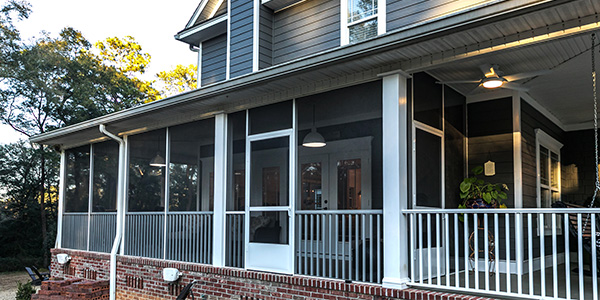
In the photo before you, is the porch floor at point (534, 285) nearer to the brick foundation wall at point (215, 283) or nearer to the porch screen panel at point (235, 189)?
the brick foundation wall at point (215, 283)

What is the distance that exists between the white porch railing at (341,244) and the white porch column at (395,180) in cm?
19

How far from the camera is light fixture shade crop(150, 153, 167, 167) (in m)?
8.27

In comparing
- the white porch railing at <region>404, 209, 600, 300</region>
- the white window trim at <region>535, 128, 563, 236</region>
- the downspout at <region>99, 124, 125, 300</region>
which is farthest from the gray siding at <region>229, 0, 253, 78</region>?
the white window trim at <region>535, 128, 563, 236</region>

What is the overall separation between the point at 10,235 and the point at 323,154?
48.7 ft

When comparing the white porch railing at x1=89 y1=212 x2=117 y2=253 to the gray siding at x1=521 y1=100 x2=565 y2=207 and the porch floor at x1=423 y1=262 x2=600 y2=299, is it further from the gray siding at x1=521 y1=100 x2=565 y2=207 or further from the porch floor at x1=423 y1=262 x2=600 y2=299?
the gray siding at x1=521 y1=100 x2=565 y2=207

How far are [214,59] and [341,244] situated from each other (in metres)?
6.82

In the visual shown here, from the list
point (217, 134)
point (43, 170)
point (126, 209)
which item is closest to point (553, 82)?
point (217, 134)

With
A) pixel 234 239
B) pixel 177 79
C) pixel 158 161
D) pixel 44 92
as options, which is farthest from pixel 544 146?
pixel 177 79

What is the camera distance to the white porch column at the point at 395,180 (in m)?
4.92

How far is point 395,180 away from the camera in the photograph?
16.4 ft

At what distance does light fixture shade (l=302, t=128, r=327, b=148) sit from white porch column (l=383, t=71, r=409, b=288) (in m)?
0.97

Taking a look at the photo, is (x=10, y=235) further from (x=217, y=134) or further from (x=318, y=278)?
(x=318, y=278)

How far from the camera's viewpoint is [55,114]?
56.8ft

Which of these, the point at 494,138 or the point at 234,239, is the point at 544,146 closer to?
the point at 494,138
